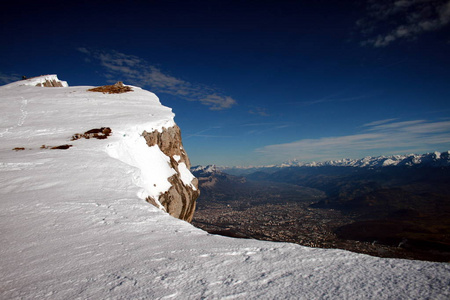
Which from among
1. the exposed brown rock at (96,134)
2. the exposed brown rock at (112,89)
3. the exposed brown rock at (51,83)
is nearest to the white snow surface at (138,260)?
the exposed brown rock at (96,134)

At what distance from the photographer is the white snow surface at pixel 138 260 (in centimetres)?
397

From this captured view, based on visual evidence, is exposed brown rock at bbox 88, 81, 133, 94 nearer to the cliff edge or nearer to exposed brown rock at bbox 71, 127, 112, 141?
the cliff edge

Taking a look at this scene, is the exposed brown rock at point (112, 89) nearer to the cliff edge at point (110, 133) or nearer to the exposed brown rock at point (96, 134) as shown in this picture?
the cliff edge at point (110, 133)

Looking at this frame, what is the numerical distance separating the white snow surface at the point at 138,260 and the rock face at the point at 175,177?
39.4 feet

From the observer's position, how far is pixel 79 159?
50.0 ft

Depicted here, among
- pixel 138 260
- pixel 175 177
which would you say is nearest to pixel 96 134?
pixel 175 177

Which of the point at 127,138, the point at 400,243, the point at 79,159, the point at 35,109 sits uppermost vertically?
the point at 35,109

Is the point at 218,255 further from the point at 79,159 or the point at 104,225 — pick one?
the point at 79,159

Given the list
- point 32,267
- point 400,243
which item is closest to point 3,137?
point 32,267

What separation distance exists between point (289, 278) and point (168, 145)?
29892mm

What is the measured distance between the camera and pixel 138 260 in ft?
17.2

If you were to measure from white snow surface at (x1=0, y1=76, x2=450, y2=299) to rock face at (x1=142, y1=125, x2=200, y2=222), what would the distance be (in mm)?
12021

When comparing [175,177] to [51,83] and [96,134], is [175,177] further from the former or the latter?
[51,83]

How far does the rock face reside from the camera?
2489 cm
